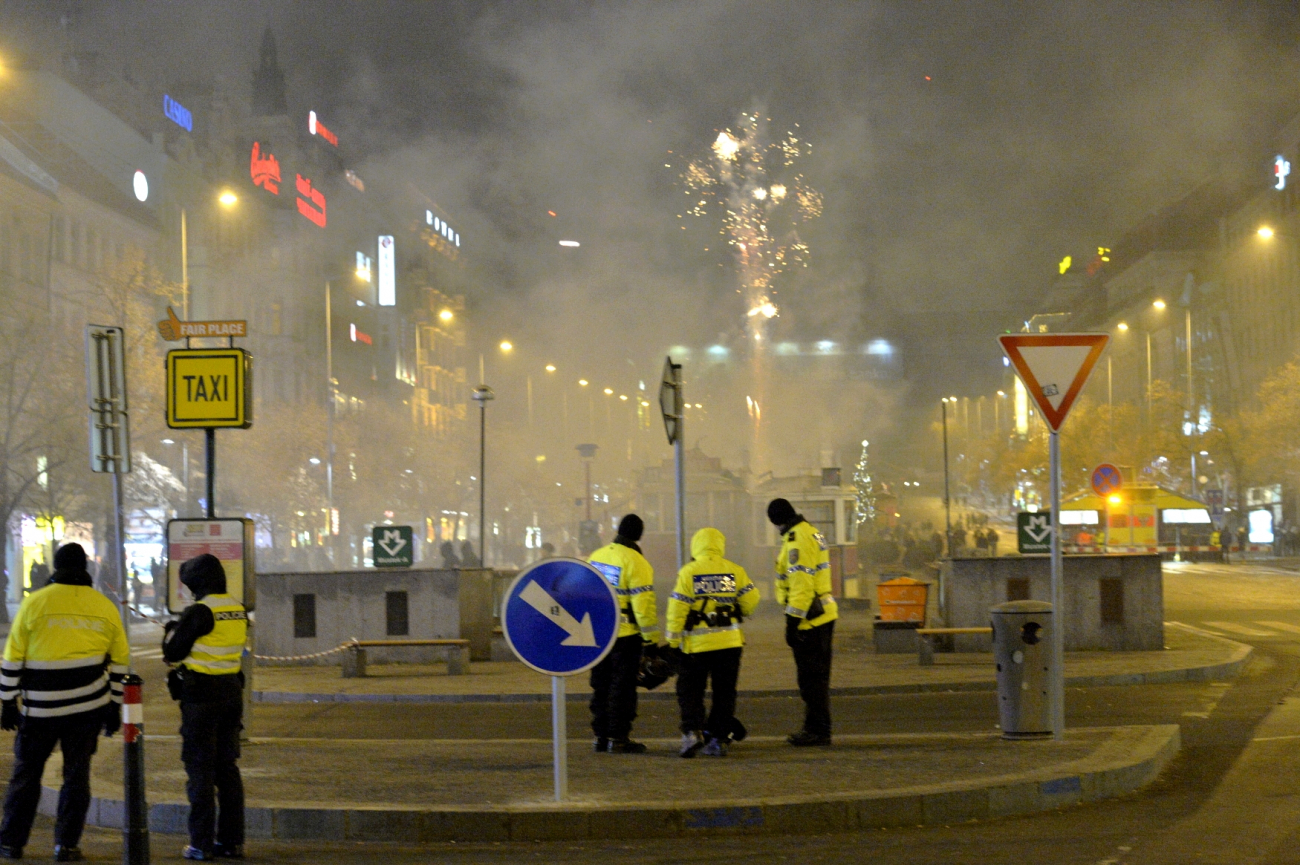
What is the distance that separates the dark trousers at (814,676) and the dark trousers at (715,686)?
1.66 ft

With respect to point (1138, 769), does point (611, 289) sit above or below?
above

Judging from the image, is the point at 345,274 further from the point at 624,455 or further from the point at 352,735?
the point at 352,735

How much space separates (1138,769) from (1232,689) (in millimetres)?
6330

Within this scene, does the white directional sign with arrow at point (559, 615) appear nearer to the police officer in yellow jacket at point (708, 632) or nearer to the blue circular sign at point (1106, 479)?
the police officer in yellow jacket at point (708, 632)

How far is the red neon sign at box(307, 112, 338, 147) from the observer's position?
10000cm

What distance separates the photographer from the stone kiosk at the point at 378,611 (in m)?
19.5

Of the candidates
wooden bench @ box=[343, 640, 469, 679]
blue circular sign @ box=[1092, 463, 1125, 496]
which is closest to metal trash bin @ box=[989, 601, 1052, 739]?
wooden bench @ box=[343, 640, 469, 679]

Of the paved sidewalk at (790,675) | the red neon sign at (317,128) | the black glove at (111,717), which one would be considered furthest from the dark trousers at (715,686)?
the red neon sign at (317,128)

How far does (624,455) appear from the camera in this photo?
72.6 metres

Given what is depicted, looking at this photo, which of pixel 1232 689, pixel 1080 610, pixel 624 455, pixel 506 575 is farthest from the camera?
pixel 624 455

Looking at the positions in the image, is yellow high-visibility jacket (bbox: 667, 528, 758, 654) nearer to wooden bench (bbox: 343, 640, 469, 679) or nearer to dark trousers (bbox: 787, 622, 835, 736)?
dark trousers (bbox: 787, 622, 835, 736)

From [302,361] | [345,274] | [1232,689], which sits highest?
[345,274]

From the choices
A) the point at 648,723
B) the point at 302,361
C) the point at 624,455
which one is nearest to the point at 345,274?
the point at 302,361

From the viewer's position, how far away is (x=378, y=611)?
64.6 ft
